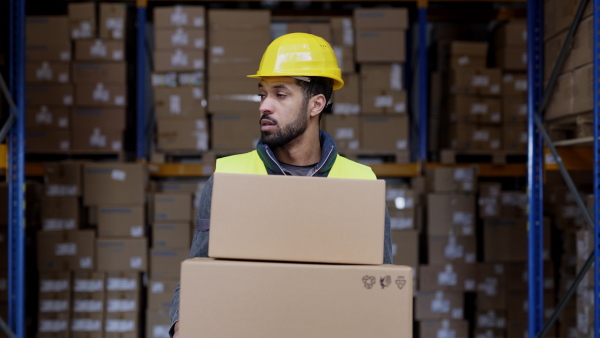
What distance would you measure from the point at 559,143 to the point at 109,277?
3503 mm

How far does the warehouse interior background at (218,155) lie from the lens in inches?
209

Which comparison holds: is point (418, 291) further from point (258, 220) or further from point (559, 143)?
point (258, 220)

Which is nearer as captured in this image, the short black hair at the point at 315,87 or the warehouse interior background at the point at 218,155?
the short black hair at the point at 315,87

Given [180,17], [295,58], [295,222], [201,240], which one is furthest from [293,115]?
[180,17]

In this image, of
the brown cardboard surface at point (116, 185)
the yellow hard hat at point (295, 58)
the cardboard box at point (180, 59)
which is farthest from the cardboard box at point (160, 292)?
the yellow hard hat at point (295, 58)

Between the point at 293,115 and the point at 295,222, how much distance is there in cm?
68

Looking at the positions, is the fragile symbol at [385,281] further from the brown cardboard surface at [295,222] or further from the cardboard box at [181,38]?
the cardboard box at [181,38]

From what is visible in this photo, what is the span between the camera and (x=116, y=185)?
210 inches

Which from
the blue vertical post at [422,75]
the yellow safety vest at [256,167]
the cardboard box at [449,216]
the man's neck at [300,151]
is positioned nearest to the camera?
the yellow safety vest at [256,167]

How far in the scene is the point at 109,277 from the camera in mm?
5344

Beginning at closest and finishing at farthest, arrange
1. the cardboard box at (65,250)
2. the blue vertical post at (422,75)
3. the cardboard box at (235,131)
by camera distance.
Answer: the cardboard box at (65,250), the cardboard box at (235,131), the blue vertical post at (422,75)

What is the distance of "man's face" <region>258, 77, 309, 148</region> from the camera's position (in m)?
2.30

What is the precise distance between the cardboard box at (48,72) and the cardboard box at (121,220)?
3.77ft

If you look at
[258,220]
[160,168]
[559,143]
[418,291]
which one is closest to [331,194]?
[258,220]
